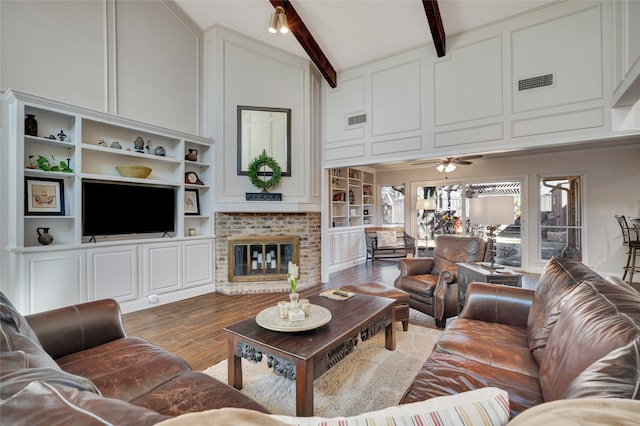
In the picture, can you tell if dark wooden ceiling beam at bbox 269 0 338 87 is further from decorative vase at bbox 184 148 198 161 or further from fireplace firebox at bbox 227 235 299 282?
fireplace firebox at bbox 227 235 299 282

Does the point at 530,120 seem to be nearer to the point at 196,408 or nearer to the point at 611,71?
the point at 611,71

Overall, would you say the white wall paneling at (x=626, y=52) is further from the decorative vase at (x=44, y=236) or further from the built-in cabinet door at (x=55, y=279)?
the decorative vase at (x=44, y=236)

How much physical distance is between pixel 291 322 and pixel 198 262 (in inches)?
116

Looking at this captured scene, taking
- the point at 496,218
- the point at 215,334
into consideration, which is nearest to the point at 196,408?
the point at 215,334

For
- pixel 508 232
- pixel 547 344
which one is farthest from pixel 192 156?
pixel 508 232

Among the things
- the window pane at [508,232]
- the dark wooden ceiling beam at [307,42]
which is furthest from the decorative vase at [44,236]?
the window pane at [508,232]

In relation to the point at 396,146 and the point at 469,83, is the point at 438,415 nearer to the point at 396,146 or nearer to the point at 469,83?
the point at 396,146

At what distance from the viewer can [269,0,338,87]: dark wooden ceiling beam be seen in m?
3.94

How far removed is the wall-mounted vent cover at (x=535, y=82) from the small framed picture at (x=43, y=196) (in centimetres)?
561

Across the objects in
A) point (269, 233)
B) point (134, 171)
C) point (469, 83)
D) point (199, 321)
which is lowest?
point (199, 321)

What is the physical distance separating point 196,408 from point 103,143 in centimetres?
364

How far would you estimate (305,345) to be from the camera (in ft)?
5.45

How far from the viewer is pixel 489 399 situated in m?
0.65

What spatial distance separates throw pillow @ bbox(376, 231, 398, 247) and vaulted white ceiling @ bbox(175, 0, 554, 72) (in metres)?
3.90
